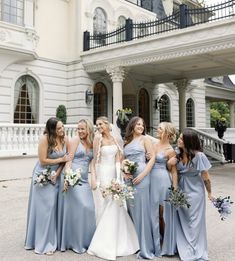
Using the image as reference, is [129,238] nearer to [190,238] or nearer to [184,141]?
[190,238]

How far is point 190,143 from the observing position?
416cm

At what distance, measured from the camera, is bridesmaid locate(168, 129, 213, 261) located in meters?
4.11

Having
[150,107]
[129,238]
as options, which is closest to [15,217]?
[129,238]

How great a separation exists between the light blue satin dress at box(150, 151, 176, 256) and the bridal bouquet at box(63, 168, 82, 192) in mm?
995

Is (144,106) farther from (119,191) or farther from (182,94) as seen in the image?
(119,191)

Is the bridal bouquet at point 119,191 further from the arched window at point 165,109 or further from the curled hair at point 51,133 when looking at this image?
the arched window at point 165,109

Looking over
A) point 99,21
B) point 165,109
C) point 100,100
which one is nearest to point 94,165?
point 100,100

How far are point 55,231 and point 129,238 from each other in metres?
1.05

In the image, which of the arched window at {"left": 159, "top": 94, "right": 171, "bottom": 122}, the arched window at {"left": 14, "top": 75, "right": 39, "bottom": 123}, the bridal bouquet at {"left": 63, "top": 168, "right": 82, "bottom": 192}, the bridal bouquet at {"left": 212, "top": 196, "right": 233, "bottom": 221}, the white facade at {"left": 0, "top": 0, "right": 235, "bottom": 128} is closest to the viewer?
the bridal bouquet at {"left": 212, "top": 196, "right": 233, "bottom": 221}

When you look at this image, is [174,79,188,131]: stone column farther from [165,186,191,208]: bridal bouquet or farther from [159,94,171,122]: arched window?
[165,186,191,208]: bridal bouquet

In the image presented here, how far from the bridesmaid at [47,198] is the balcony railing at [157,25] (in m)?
9.90

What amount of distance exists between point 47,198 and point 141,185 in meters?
1.35

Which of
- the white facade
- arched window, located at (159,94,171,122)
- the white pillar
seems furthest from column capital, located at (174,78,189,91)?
the white pillar

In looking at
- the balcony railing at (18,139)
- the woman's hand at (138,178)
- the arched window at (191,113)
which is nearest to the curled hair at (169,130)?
the woman's hand at (138,178)
